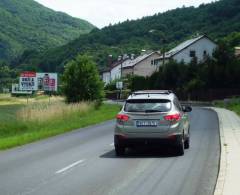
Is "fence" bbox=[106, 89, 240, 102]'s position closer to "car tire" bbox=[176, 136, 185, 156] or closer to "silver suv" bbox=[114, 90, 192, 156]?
"car tire" bbox=[176, 136, 185, 156]

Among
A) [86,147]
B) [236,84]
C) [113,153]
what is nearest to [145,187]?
[113,153]

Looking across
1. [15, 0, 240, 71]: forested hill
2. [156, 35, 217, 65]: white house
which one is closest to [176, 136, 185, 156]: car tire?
A: [156, 35, 217, 65]: white house

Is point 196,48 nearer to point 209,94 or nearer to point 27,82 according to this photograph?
point 209,94

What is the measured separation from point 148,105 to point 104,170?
11.7ft

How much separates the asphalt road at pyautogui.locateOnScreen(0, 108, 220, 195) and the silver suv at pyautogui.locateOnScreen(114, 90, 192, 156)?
461 mm

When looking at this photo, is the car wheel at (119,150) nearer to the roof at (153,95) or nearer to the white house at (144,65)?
the roof at (153,95)

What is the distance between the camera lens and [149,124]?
16.3 metres

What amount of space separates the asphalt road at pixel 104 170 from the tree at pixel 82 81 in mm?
35004

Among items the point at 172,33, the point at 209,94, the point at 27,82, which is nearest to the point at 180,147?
the point at 27,82

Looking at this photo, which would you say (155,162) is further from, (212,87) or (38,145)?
(212,87)

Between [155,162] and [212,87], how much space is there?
6621 centimetres

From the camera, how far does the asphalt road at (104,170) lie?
35.5 ft

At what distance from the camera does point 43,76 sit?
44.3 metres

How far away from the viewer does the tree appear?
183 feet
